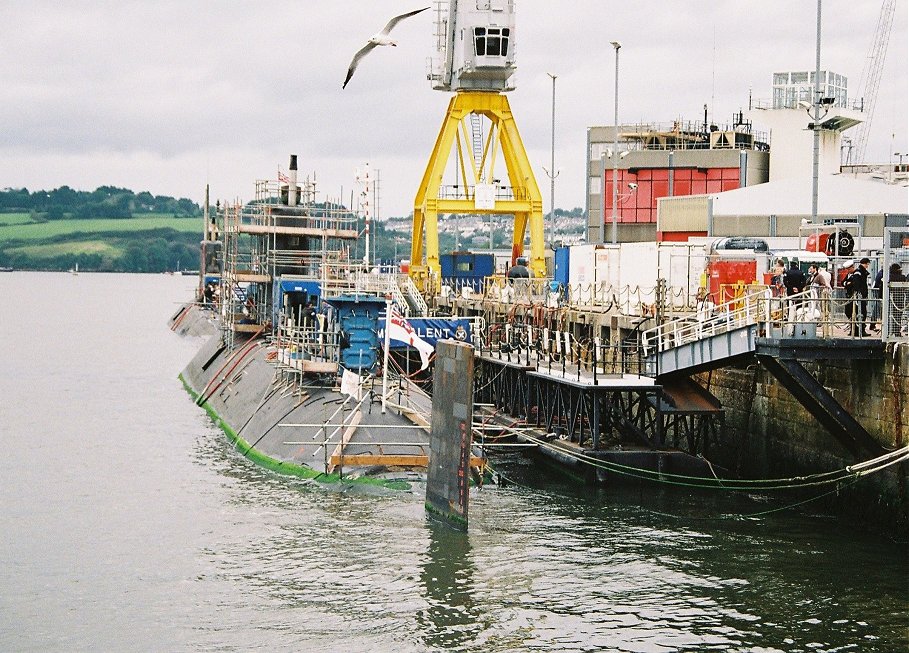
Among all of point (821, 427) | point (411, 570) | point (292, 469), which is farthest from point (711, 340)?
point (292, 469)

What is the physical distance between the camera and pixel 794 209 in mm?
58781

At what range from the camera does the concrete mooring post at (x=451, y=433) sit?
32.2 m

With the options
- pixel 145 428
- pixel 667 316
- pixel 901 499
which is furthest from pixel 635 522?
pixel 145 428

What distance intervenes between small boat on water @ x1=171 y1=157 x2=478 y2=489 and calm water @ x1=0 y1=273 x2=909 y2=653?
1489mm

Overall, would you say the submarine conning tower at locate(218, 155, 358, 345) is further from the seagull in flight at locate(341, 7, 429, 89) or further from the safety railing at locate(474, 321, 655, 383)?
the seagull in flight at locate(341, 7, 429, 89)

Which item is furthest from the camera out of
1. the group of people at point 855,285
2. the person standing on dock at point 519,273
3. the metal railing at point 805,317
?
the person standing on dock at point 519,273

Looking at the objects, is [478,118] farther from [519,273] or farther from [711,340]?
[711,340]

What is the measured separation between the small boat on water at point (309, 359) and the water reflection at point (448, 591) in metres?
5.20

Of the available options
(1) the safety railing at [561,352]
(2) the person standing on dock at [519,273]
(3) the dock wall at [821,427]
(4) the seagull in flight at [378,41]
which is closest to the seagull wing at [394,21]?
(4) the seagull in flight at [378,41]

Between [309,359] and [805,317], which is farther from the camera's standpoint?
[309,359]

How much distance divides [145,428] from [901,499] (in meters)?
33.2

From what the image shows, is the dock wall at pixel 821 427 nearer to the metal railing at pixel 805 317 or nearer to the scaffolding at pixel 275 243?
the metal railing at pixel 805 317

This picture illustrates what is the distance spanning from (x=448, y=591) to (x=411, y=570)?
1.61 m

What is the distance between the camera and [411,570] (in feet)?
97.6
